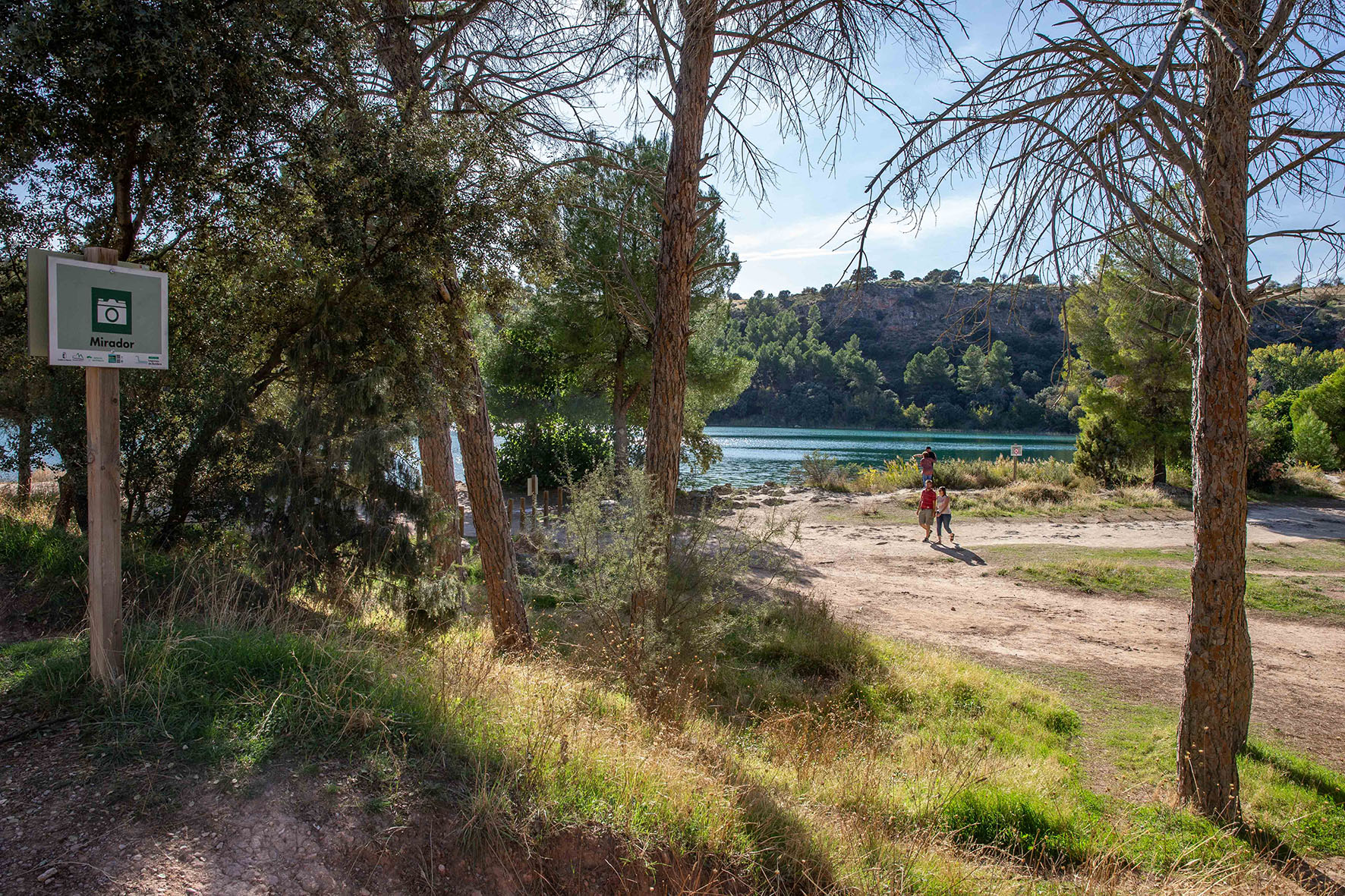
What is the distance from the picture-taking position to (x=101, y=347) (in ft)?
11.7

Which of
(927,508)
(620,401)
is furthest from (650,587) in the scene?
(620,401)

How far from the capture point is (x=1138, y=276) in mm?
6176

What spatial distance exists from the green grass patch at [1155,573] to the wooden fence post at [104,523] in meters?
12.8

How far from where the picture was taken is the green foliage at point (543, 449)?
920 inches

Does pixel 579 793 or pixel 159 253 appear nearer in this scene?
pixel 579 793

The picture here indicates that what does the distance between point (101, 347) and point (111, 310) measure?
0.19m

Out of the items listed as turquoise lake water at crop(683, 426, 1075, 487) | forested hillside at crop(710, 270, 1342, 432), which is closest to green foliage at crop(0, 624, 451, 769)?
turquoise lake water at crop(683, 426, 1075, 487)

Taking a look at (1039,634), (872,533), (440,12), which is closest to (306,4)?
(440,12)

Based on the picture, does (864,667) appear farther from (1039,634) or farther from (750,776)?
(750,776)

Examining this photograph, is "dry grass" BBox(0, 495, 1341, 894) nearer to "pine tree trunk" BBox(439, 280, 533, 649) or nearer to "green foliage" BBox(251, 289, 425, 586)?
"green foliage" BBox(251, 289, 425, 586)

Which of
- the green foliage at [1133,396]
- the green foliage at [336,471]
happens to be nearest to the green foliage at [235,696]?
the green foliage at [336,471]

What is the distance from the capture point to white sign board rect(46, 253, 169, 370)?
3.40m

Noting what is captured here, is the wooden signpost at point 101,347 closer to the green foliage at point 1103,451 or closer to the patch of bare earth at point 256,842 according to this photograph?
the patch of bare earth at point 256,842

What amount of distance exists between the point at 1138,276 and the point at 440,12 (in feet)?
26.6
